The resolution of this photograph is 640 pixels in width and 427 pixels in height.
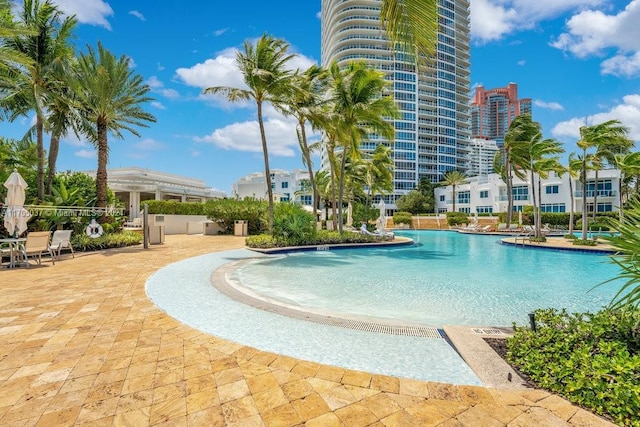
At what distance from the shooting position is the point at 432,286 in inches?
291

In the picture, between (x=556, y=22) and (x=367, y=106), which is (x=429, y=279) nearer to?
(x=367, y=106)

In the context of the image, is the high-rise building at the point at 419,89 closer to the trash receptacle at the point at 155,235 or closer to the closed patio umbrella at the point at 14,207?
the trash receptacle at the point at 155,235

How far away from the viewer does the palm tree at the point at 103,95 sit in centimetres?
1327

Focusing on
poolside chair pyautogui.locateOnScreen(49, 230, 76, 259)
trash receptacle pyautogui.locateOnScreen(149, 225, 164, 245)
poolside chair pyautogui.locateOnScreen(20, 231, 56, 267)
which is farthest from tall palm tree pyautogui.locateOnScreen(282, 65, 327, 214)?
poolside chair pyautogui.locateOnScreen(20, 231, 56, 267)

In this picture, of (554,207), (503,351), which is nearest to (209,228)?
(503,351)

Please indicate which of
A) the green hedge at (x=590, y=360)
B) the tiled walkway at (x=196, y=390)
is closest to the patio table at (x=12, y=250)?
the tiled walkway at (x=196, y=390)

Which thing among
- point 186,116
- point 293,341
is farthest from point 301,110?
point 186,116

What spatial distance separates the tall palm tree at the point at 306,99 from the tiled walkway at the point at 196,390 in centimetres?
1233

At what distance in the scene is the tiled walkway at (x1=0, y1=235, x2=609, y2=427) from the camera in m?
2.17

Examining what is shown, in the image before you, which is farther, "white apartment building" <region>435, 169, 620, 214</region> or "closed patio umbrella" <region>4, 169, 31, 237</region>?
"white apartment building" <region>435, 169, 620, 214</region>

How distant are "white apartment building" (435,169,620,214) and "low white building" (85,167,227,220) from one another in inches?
1467

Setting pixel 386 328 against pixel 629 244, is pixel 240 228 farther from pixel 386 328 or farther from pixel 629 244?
pixel 629 244

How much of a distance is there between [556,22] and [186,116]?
3077 centimetres

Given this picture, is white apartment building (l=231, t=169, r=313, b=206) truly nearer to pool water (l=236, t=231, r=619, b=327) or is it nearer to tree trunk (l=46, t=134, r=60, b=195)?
tree trunk (l=46, t=134, r=60, b=195)
